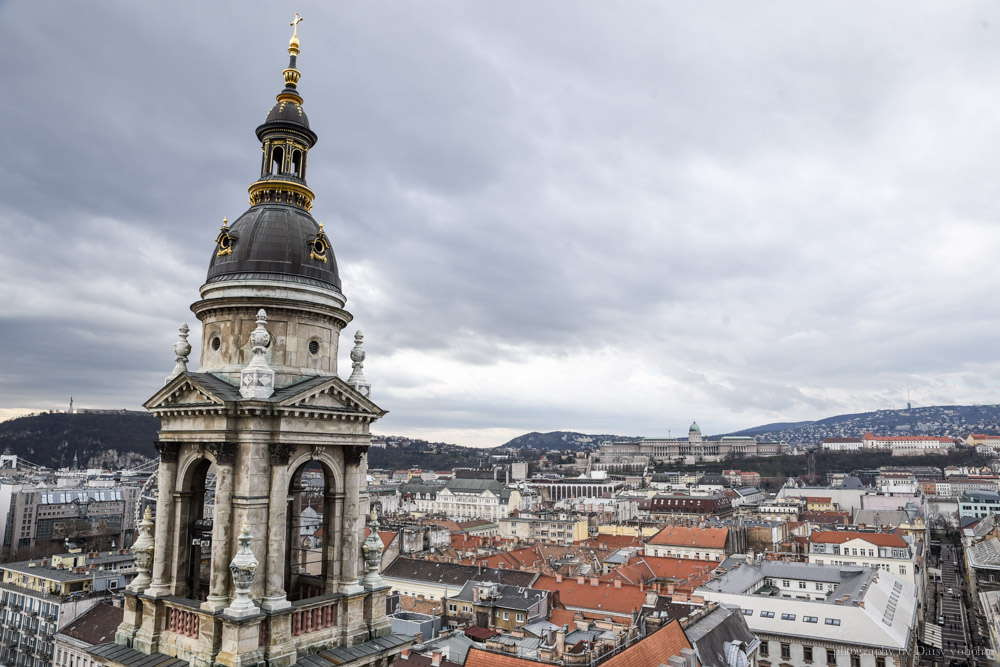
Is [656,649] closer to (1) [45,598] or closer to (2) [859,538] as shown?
(1) [45,598]

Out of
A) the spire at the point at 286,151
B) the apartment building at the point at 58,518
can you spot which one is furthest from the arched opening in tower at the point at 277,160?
the apartment building at the point at 58,518

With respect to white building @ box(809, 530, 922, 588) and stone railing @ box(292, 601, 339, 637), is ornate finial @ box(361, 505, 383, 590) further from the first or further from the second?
white building @ box(809, 530, 922, 588)

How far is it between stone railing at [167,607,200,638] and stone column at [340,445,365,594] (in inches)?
124

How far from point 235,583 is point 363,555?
3.72m

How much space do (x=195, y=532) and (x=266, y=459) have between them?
3.10 meters

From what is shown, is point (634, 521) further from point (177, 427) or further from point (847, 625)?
point (177, 427)

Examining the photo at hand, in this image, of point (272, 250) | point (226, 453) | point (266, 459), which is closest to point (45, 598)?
point (226, 453)

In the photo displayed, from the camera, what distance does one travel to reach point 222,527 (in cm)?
1491

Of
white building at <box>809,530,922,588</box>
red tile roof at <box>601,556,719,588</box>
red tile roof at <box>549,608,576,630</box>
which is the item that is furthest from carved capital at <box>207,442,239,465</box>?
white building at <box>809,530,922,588</box>

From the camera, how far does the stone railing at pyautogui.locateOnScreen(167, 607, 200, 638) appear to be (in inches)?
591

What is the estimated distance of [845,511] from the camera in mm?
161375

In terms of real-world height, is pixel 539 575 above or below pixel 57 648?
above

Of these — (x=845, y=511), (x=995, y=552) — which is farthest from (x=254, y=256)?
(x=845, y=511)

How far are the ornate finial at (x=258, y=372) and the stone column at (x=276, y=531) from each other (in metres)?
1.21
